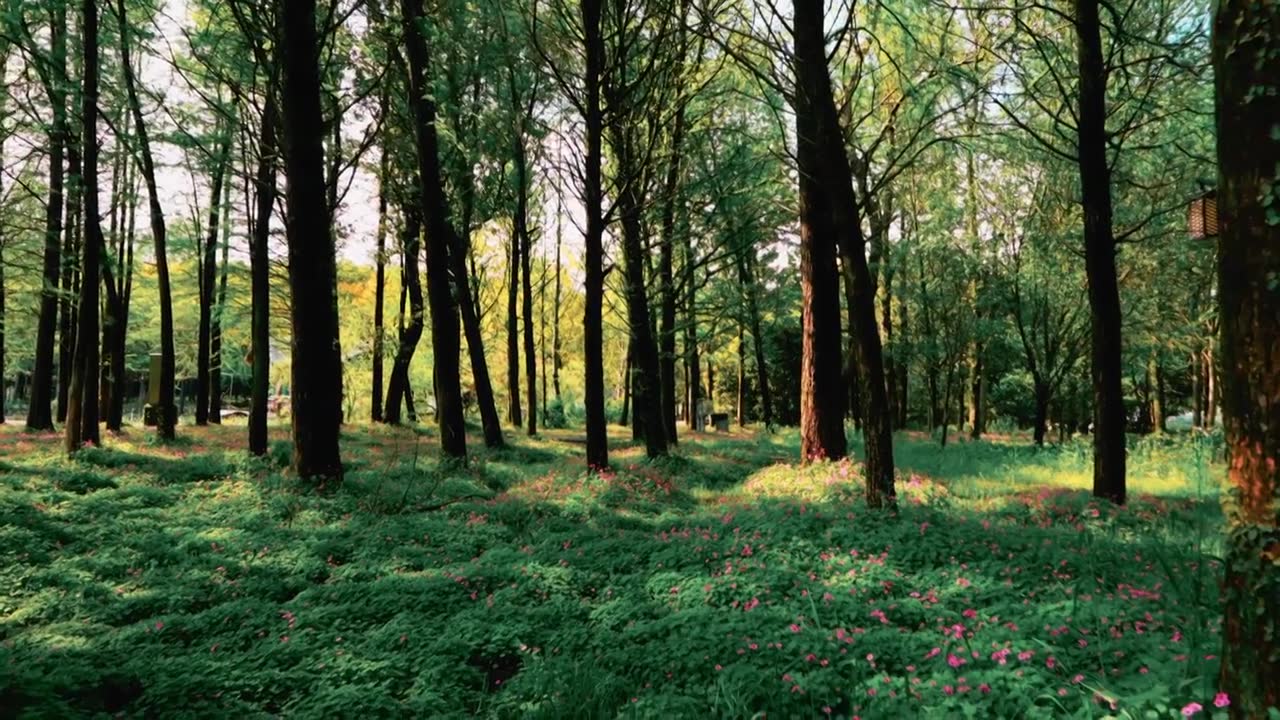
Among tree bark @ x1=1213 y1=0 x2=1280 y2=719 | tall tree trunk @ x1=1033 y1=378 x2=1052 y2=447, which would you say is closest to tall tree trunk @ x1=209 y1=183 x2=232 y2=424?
tree bark @ x1=1213 y1=0 x2=1280 y2=719

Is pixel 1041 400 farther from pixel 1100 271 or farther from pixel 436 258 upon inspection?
pixel 436 258

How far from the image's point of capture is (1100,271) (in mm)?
8727

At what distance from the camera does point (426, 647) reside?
4.33m

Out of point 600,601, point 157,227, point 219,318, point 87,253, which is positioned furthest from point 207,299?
point 600,601

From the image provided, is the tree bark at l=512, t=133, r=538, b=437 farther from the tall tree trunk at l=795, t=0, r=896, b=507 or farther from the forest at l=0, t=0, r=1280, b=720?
the tall tree trunk at l=795, t=0, r=896, b=507

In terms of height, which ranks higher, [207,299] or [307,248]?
[207,299]

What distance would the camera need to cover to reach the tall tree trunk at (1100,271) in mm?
8633

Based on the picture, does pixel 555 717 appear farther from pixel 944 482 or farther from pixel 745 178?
pixel 745 178

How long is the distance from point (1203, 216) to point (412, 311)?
781 inches

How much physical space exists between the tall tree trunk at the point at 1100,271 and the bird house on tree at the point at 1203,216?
3407 millimetres

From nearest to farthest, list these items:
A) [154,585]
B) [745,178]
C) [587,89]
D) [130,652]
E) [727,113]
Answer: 1. [130,652]
2. [154,585]
3. [587,89]
4. [745,178]
5. [727,113]

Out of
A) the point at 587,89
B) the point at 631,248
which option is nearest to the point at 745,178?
the point at 631,248

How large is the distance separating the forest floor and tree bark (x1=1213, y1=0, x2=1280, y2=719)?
1.24 ft

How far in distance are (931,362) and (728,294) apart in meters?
8.68
